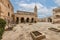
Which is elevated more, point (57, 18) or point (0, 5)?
point (0, 5)

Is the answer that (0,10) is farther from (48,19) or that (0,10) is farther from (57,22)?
(48,19)

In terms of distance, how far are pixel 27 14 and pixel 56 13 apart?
23.1 m

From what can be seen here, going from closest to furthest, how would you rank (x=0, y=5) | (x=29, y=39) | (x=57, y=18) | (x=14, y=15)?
(x=29, y=39) < (x=57, y=18) < (x=0, y=5) < (x=14, y=15)

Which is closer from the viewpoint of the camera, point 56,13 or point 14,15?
point 56,13

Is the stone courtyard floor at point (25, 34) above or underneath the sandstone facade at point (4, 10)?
underneath

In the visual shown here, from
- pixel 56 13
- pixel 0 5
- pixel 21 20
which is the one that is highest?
pixel 0 5

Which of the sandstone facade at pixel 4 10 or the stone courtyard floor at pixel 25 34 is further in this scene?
the sandstone facade at pixel 4 10

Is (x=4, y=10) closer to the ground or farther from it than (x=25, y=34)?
farther from it

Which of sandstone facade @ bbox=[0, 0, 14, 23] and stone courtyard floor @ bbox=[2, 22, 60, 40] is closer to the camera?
stone courtyard floor @ bbox=[2, 22, 60, 40]

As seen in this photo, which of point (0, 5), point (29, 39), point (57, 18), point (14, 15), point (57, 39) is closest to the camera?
point (57, 39)

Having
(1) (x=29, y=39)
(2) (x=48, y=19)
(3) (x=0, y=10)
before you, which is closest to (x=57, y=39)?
(1) (x=29, y=39)

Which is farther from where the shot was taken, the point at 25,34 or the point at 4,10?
the point at 4,10

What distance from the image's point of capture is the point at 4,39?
10234 mm

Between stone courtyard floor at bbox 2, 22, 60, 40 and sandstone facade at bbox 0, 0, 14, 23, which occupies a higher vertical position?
sandstone facade at bbox 0, 0, 14, 23
